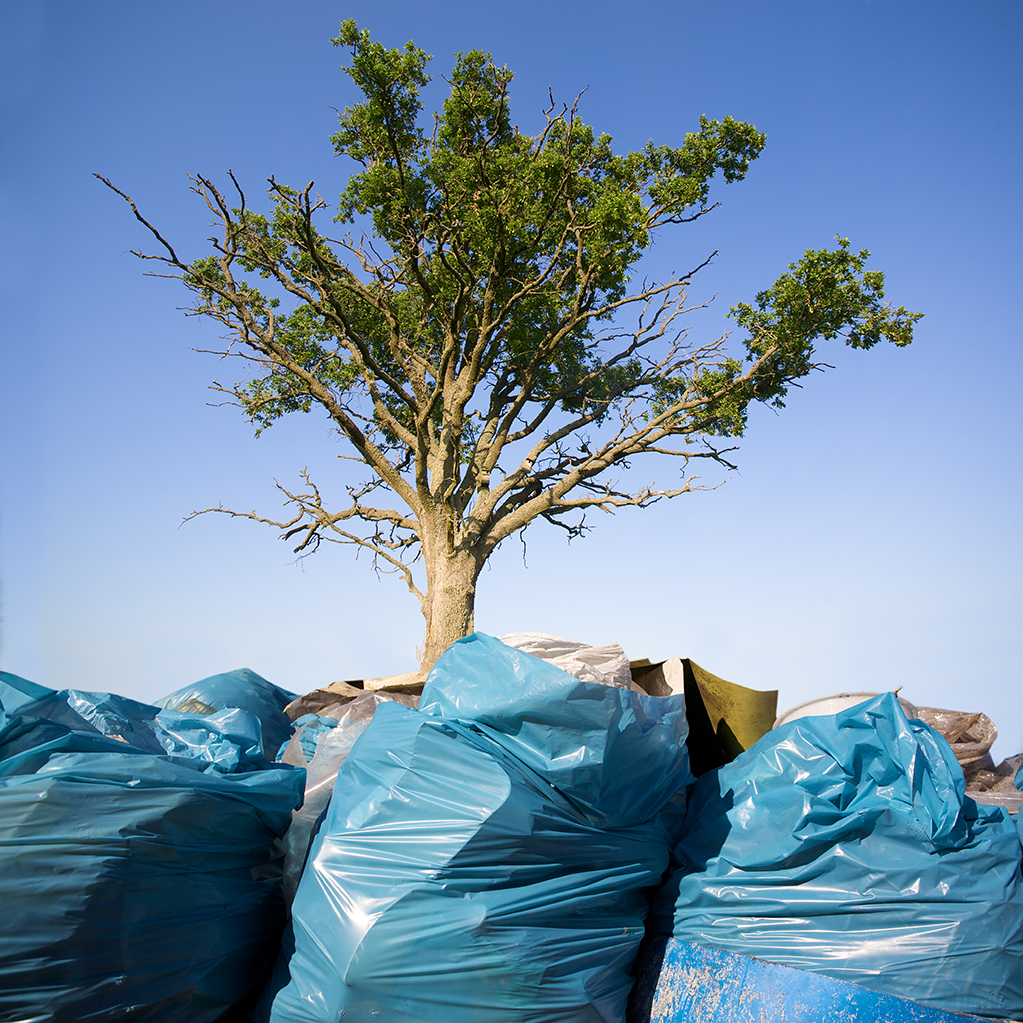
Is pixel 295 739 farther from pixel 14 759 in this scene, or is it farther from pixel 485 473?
pixel 485 473

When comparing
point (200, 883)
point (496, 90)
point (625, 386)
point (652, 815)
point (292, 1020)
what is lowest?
point (292, 1020)

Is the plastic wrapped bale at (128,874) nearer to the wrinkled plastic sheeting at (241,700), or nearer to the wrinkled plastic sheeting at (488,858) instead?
the wrinkled plastic sheeting at (488,858)

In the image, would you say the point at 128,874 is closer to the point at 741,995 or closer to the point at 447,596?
the point at 741,995

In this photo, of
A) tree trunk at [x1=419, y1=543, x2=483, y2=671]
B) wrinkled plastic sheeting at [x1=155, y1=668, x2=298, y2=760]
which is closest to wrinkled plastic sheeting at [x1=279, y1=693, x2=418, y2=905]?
wrinkled plastic sheeting at [x1=155, y1=668, x2=298, y2=760]

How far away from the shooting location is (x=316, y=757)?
10.5ft

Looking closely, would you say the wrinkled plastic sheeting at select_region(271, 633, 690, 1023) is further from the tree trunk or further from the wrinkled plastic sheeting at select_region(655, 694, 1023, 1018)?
the tree trunk

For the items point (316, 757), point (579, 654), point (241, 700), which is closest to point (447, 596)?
point (241, 700)

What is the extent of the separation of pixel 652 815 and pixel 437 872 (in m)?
0.85

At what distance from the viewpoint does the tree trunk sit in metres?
8.52

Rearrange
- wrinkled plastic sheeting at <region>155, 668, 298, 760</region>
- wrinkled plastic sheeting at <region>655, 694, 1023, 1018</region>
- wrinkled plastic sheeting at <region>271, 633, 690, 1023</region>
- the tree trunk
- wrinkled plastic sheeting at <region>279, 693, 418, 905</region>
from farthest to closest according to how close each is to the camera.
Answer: the tree trunk < wrinkled plastic sheeting at <region>155, 668, 298, 760</region> < wrinkled plastic sheeting at <region>279, 693, 418, 905</region> < wrinkled plastic sheeting at <region>655, 694, 1023, 1018</region> < wrinkled plastic sheeting at <region>271, 633, 690, 1023</region>

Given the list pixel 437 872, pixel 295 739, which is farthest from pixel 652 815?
pixel 295 739

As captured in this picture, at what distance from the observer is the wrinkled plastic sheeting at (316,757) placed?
2.74 metres

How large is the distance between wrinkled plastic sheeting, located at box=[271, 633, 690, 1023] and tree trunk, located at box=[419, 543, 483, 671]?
19.8 ft

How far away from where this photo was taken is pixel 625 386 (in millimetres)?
10695
